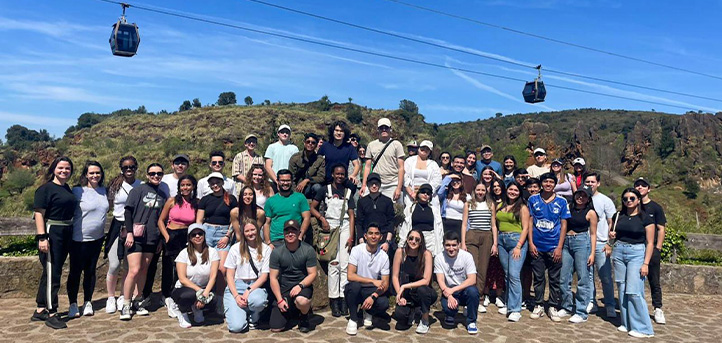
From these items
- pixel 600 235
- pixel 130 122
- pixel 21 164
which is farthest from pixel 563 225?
pixel 130 122

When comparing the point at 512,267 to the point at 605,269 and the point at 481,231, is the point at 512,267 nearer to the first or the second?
the point at 481,231

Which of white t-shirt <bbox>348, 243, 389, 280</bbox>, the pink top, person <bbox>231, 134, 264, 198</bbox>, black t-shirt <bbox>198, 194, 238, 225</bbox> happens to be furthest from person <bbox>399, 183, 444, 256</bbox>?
the pink top

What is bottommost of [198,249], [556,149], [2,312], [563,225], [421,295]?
[2,312]

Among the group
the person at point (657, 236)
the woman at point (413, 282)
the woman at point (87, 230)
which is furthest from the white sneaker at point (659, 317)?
the woman at point (87, 230)

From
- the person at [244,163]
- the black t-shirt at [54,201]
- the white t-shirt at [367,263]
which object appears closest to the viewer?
the black t-shirt at [54,201]

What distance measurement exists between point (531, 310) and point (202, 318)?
4.50m

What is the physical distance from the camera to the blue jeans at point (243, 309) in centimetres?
543

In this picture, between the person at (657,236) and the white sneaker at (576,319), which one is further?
the white sneaker at (576,319)

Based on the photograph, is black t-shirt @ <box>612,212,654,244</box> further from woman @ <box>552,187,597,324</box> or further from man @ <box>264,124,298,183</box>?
man @ <box>264,124,298,183</box>

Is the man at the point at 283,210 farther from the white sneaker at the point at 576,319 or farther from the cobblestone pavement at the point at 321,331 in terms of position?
the white sneaker at the point at 576,319

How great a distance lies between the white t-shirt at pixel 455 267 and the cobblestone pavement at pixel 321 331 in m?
0.60

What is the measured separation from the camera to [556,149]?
46906mm

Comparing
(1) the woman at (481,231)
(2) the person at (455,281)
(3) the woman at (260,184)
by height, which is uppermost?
(3) the woman at (260,184)

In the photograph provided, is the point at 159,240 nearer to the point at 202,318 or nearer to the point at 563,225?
the point at 202,318
